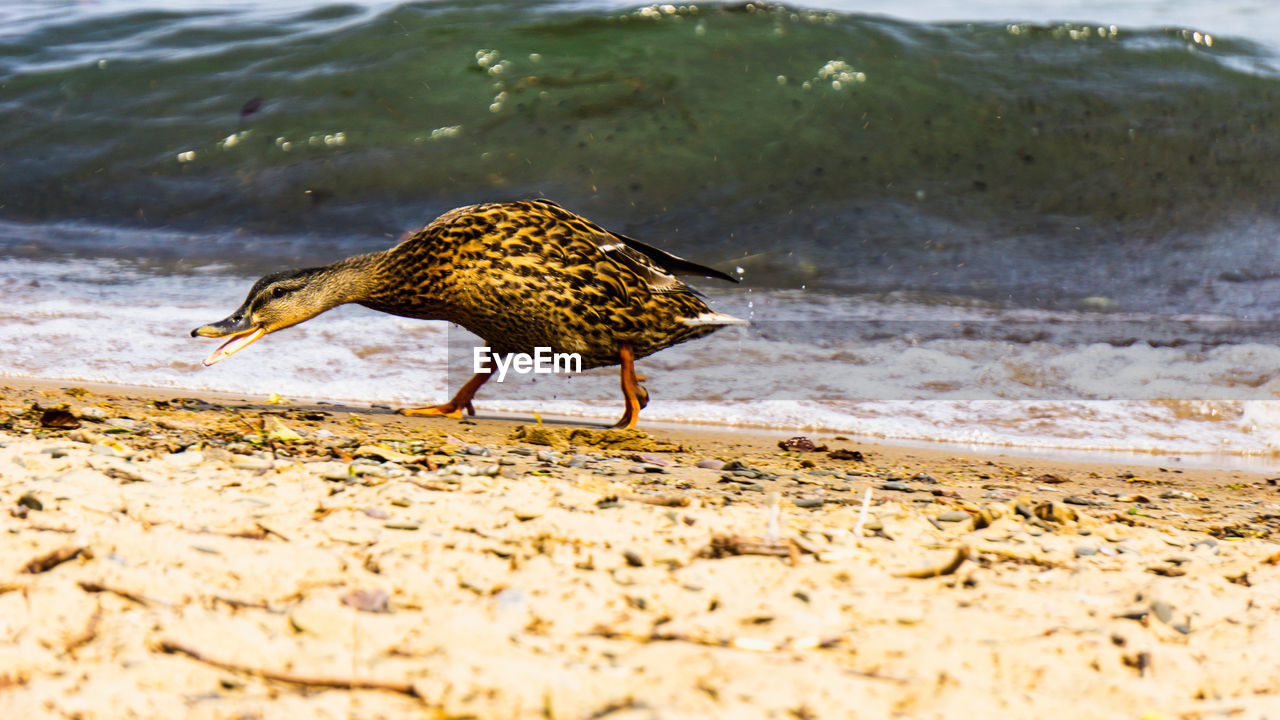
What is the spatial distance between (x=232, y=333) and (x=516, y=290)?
1239 mm

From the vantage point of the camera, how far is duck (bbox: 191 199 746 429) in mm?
4508

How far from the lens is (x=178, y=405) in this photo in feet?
15.2

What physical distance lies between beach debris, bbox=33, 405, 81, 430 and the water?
227cm

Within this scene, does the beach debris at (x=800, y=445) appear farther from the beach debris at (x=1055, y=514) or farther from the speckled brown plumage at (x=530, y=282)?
the beach debris at (x=1055, y=514)

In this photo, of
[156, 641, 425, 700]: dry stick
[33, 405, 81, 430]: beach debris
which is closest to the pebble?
[156, 641, 425, 700]: dry stick

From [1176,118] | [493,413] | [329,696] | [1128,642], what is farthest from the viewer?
[1176,118]

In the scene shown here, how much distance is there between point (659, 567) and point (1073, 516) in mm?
1313

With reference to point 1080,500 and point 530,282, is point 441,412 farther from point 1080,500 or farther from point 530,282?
point 1080,500

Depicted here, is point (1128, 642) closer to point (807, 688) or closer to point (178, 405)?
point (807, 688)

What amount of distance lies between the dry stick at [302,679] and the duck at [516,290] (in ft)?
8.81

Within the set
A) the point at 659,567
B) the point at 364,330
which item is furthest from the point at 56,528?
the point at 364,330

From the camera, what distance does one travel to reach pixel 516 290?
4.48 meters

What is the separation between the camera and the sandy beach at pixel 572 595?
5.85 feet

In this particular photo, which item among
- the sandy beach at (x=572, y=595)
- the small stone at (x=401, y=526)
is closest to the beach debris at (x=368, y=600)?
the sandy beach at (x=572, y=595)
